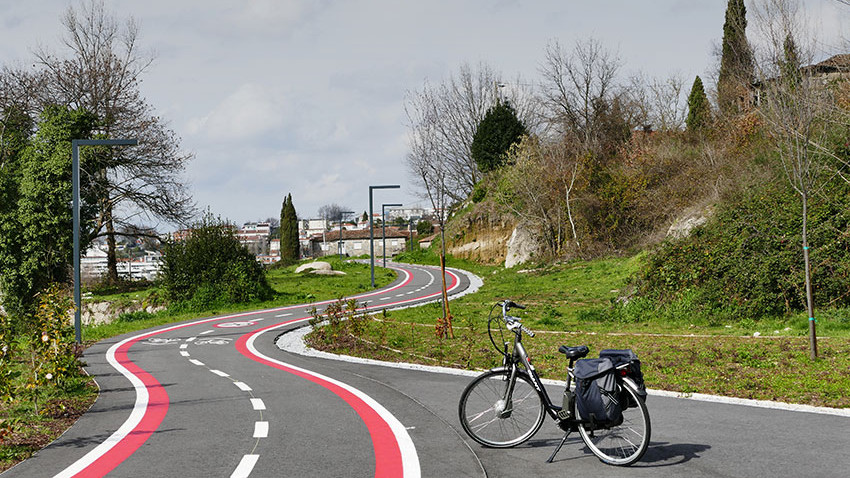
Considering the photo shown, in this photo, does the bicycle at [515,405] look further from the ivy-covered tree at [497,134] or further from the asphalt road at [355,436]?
the ivy-covered tree at [497,134]

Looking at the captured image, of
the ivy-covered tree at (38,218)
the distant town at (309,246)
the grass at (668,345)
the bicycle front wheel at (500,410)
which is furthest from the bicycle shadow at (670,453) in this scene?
the ivy-covered tree at (38,218)

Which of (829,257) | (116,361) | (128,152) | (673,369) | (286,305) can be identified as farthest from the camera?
(128,152)

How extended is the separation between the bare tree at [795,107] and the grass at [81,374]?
10.7 metres

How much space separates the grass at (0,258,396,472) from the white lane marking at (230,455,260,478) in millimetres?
2126

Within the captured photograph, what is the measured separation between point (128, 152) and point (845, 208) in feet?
117

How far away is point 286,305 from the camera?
2830cm

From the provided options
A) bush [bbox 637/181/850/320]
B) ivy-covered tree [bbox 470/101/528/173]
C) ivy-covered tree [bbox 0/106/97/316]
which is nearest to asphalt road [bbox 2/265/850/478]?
bush [bbox 637/181/850/320]

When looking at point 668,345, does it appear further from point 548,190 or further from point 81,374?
point 548,190

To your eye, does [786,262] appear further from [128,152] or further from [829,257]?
[128,152]

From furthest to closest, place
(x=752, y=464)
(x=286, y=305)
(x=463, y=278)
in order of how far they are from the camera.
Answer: (x=463, y=278) → (x=286, y=305) → (x=752, y=464)

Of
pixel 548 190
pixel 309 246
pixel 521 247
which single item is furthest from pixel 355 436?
pixel 309 246

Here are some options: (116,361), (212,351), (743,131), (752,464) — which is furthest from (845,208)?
(743,131)

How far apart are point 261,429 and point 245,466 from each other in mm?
1525

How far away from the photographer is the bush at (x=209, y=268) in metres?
28.6
